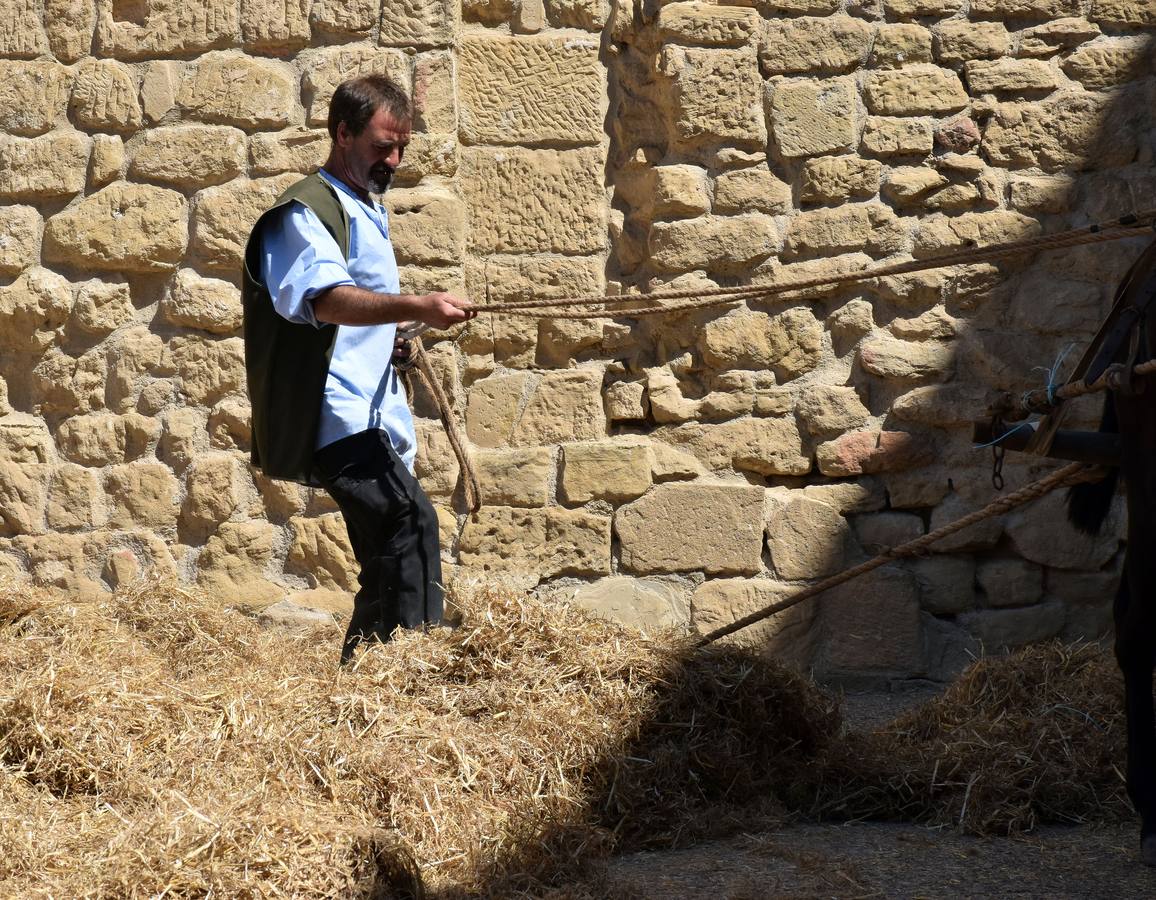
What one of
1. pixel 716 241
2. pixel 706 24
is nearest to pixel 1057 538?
pixel 716 241

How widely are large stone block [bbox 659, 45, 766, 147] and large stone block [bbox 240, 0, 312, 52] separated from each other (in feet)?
4.02

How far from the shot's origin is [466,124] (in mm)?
4617

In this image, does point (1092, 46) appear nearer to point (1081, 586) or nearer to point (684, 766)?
point (1081, 586)

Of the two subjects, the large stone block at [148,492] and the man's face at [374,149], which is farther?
the large stone block at [148,492]

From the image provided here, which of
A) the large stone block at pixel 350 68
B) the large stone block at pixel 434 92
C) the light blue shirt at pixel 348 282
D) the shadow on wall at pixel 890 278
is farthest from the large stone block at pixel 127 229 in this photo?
the shadow on wall at pixel 890 278

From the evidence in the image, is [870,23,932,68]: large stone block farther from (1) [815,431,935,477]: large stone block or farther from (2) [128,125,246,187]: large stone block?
(2) [128,125,246,187]: large stone block

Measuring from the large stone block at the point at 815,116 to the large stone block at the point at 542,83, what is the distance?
621mm

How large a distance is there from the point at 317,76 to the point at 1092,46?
2576mm

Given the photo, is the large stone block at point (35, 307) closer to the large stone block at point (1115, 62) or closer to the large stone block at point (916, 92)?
the large stone block at point (916, 92)

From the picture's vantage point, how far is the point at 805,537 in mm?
4535

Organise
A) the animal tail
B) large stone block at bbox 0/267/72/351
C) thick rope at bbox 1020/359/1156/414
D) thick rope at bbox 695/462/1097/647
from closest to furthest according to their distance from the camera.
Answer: thick rope at bbox 1020/359/1156/414
thick rope at bbox 695/462/1097/647
the animal tail
large stone block at bbox 0/267/72/351

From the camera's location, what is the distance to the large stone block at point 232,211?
460 cm

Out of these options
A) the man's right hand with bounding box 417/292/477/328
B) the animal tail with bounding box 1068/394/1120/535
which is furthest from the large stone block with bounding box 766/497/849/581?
the man's right hand with bounding box 417/292/477/328

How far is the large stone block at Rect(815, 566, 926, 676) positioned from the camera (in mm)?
4488
